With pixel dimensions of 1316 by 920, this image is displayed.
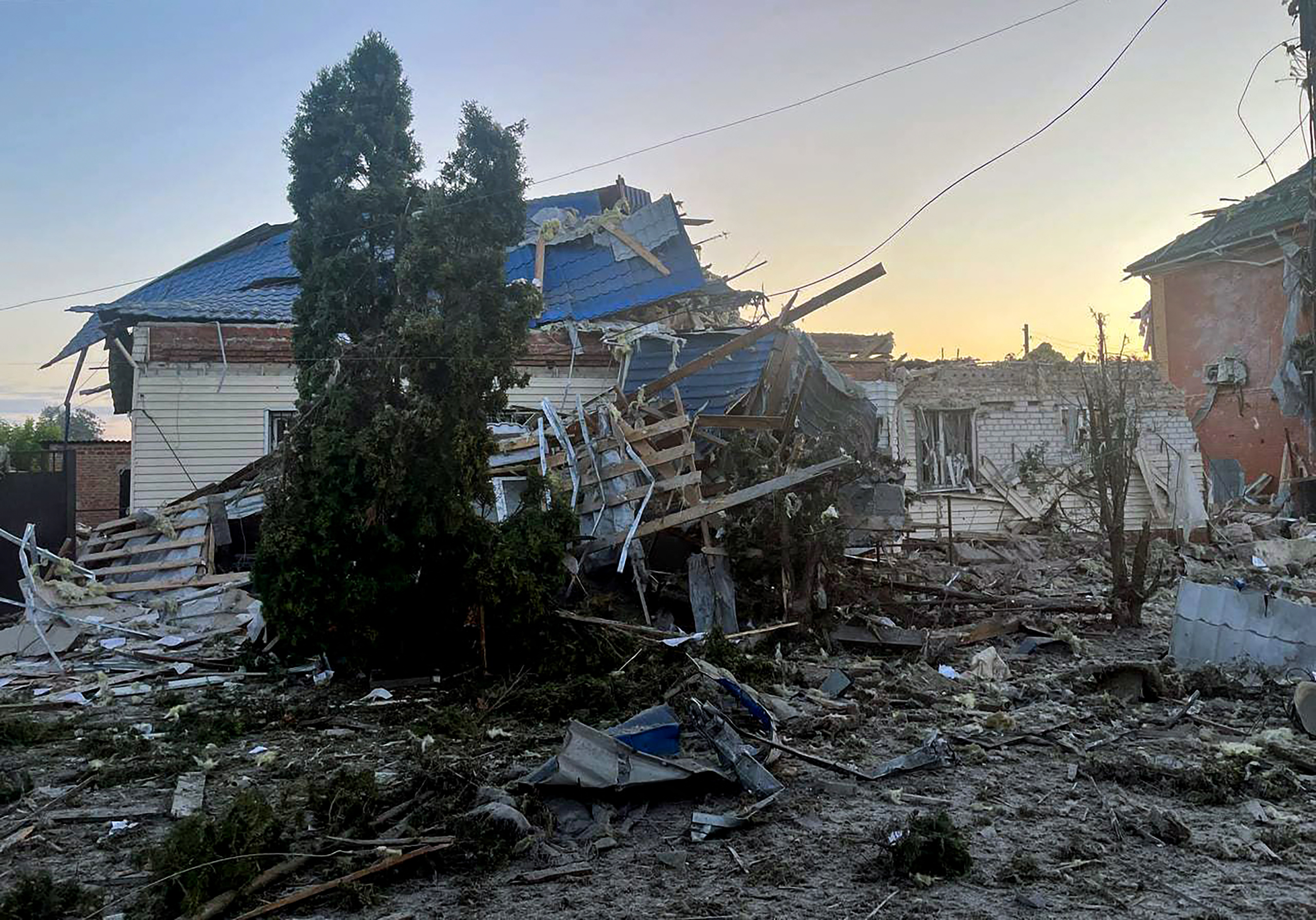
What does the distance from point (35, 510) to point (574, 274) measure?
926cm

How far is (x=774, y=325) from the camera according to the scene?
10.2m

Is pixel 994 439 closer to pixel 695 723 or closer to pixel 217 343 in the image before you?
pixel 695 723

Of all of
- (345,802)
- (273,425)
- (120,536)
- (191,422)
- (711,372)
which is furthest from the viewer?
(273,425)

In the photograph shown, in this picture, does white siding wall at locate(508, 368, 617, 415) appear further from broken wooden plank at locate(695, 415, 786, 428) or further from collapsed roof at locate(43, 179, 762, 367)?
broken wooden plank at locate(695, 415, 786, 428)

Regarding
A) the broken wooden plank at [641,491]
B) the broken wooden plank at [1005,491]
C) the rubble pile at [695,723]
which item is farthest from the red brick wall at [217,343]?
the broken wooden plank at [1005,491]

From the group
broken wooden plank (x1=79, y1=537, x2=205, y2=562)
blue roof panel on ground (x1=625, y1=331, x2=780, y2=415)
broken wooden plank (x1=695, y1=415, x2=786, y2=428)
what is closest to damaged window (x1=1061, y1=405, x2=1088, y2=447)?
blue roof panel on ground (x1=625, y1=331, x2=780, y2=415)

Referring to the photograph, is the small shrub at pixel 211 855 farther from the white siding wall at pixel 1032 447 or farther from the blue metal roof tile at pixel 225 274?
the white siding wall at pixel 1032 447

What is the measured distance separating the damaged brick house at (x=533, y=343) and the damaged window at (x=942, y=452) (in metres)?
4.33

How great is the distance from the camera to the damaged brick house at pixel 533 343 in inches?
514

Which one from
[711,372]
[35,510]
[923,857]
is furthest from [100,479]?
[923,857]

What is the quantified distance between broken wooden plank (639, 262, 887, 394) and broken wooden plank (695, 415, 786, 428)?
0.70m

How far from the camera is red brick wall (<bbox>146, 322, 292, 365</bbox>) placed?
13.6 meters

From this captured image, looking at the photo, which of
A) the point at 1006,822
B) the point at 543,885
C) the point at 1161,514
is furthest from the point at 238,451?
the point at 1161,514

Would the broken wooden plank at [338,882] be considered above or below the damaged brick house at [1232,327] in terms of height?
below
